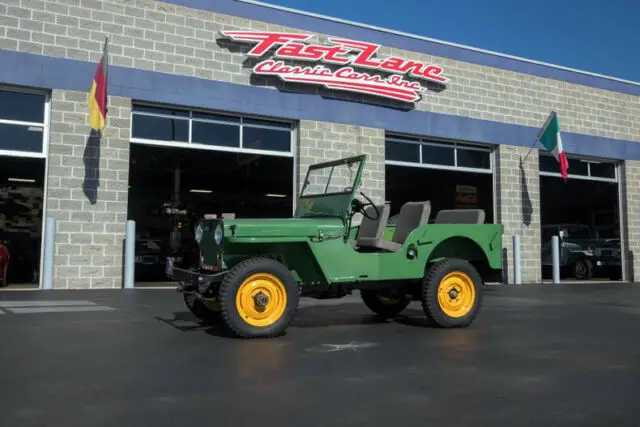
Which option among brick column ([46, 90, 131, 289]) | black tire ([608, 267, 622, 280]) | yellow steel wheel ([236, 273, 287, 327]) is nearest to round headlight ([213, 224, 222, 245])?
yellow steel wheel ([236, 273, 287, 327])

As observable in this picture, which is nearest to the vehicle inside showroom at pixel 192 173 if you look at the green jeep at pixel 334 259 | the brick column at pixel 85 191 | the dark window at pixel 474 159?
the brick column at pixel 85 191

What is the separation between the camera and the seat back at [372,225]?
6695 millimetres

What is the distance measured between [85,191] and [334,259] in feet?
23.6

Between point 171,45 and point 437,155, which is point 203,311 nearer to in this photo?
point 171,45

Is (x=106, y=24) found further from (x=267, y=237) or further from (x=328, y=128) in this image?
(x=267, y=237)

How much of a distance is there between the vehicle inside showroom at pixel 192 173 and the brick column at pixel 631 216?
11481mm

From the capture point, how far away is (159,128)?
12500 mm

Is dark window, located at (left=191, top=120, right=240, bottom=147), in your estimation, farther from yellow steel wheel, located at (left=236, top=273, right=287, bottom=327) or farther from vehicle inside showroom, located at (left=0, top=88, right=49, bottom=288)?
yellow steel wheel, located at (left=236, top=273, right=287, bottom=327)

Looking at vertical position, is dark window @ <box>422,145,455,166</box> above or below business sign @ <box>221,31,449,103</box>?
below

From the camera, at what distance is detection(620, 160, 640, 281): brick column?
18.4 metres

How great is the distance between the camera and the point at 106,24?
12.0 metres

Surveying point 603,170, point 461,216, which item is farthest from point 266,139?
point 603,170

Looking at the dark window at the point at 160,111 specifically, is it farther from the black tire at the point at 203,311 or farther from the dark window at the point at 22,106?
the black tire at the point at 203,311

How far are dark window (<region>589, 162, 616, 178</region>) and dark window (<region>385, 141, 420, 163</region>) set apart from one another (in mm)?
6890
